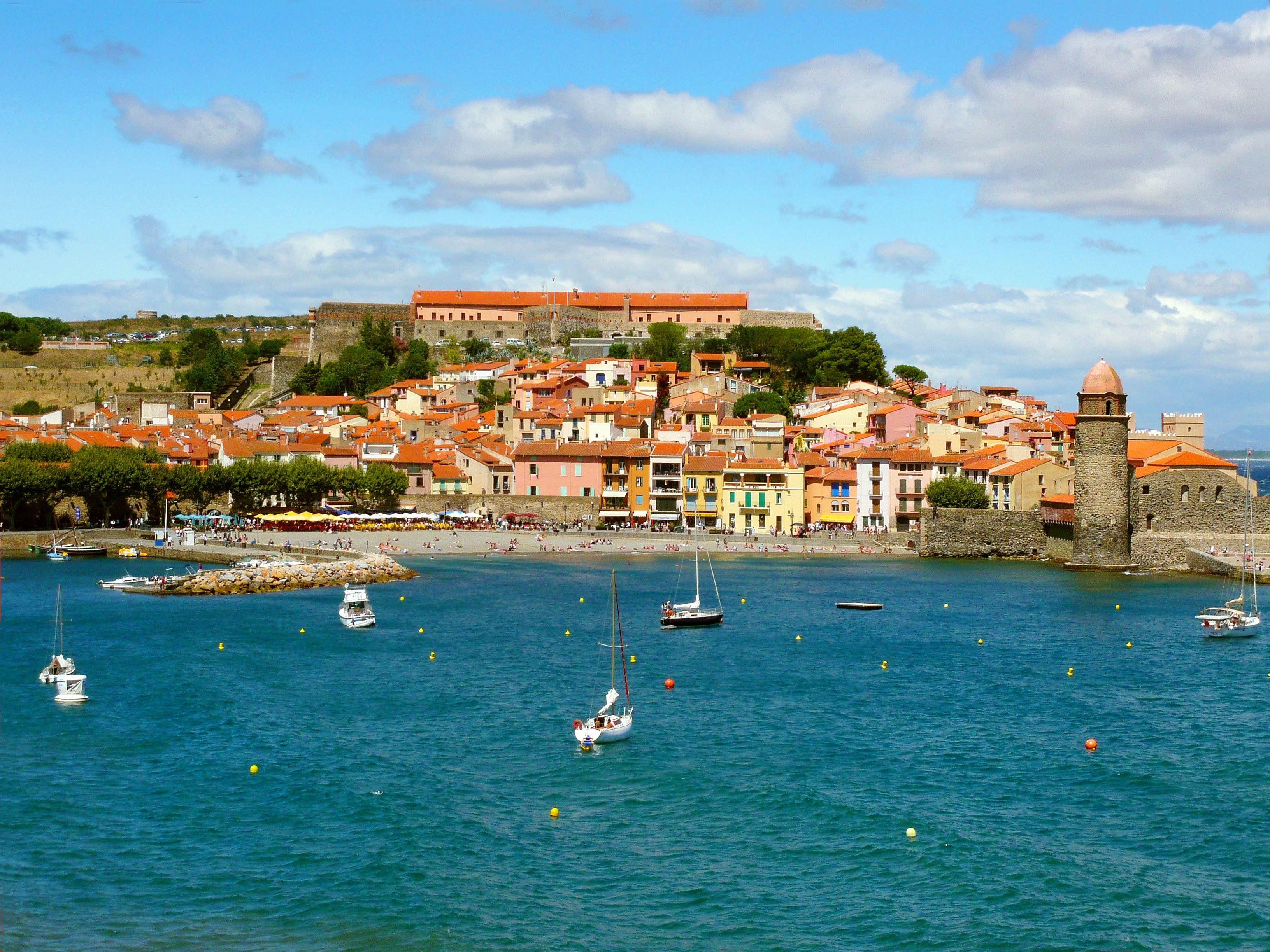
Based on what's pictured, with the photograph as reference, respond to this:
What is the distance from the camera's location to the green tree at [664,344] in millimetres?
98500

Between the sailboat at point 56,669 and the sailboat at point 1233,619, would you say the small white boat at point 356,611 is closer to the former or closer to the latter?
the sailboat at point 56,669

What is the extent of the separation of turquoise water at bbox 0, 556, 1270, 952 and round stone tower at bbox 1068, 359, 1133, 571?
14303 mm

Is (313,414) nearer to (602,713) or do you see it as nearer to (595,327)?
(595,327)

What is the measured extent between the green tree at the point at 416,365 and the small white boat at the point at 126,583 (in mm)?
53178

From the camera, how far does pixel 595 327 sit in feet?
359

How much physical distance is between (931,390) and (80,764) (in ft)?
252

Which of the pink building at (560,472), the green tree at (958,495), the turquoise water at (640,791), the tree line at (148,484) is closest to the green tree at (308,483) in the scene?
the tree line at (148,484)

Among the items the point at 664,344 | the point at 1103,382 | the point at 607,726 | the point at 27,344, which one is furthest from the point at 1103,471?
the point at 27,344

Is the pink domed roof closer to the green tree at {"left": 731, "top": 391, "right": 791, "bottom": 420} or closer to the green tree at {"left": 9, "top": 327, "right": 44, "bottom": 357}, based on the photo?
the green tree at {"left": 731, "top": 391, "right": 791, "bottom": 420}

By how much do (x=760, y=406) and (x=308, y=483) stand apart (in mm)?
28406

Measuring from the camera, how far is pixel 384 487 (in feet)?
218

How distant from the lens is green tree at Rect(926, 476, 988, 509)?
60.2 metres

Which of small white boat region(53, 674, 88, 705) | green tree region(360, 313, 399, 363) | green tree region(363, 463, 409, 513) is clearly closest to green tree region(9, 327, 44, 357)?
green tree region(360, 313, 399, 363)

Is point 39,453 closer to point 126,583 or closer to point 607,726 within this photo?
point 126,583
